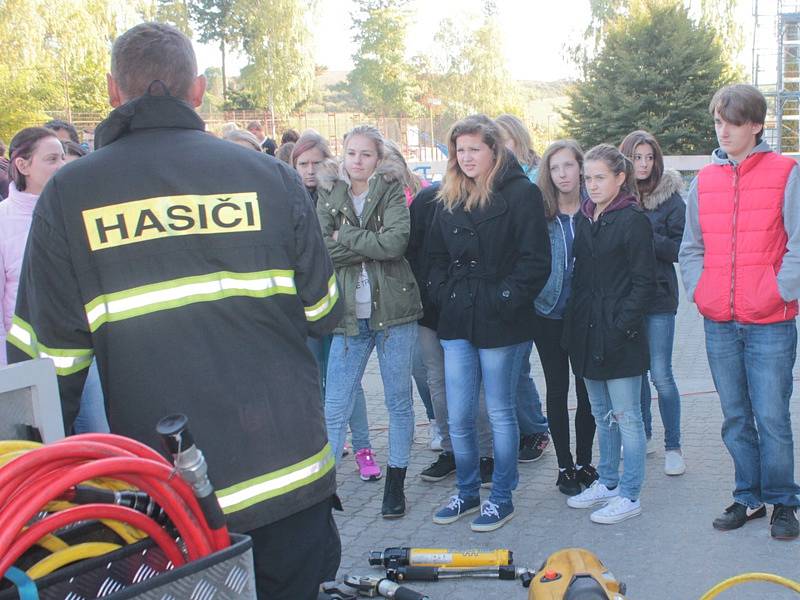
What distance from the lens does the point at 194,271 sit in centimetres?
229

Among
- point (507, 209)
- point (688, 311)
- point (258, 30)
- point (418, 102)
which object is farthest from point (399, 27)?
point (507, 209)

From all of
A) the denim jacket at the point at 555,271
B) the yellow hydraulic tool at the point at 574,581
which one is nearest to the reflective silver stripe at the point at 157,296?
the yellow hydraulic tool at the point at 574,581

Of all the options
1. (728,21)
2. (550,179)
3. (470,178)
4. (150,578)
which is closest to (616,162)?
(550,179)

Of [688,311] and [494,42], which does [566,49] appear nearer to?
Result: [494,42]

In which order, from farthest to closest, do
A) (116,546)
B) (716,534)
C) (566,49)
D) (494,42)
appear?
(494,42) → (566,49) → (716,534) → (116,546)

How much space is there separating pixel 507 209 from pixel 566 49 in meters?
50.4

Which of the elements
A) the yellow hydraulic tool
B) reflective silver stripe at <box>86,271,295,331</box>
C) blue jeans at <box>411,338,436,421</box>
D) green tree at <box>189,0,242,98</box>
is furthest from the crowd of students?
green tree at <box>189,0,242,98</box>

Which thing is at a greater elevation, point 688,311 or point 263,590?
point 263,590

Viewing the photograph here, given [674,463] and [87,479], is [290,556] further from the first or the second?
[674,463]

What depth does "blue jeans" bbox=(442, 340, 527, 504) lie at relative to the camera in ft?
15.1

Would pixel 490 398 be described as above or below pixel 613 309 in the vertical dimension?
below

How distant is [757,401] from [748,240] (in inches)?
30.1

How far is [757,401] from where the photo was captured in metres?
4.27

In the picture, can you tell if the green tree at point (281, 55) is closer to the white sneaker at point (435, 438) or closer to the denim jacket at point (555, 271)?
the white sneaker at point (435, 438)
